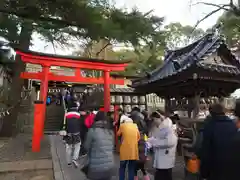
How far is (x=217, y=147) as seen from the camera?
272 cm

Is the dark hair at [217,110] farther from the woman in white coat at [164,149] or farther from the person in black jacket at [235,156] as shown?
the woman in white coat at [164,149]

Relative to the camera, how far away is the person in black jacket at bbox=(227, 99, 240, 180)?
8.15 ft

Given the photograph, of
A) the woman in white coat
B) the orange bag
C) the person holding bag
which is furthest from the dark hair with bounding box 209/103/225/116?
the orange bag

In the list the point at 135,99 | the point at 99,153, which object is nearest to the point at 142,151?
the point at 99,153

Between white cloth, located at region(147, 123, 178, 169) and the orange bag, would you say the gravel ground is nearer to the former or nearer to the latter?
white cloth, located at region(147, 123, 178, 169)

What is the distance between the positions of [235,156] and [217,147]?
0.23m

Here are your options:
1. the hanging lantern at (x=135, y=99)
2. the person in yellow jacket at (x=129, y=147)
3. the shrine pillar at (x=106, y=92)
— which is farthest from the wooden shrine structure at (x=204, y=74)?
the hanging lantern at (x=135, y=99)

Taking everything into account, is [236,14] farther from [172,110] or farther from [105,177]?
[105,177]

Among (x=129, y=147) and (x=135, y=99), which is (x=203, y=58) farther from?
(x=135, y=99)

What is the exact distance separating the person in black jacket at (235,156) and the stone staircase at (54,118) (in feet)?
46.8

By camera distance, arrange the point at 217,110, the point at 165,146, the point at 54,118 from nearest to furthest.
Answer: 1. the point at 217,110
2. the point at 165,146
3. the point at 54,118

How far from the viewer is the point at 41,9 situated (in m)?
8.70

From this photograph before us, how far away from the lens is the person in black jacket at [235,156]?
2.48 meters

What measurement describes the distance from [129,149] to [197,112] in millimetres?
2521
